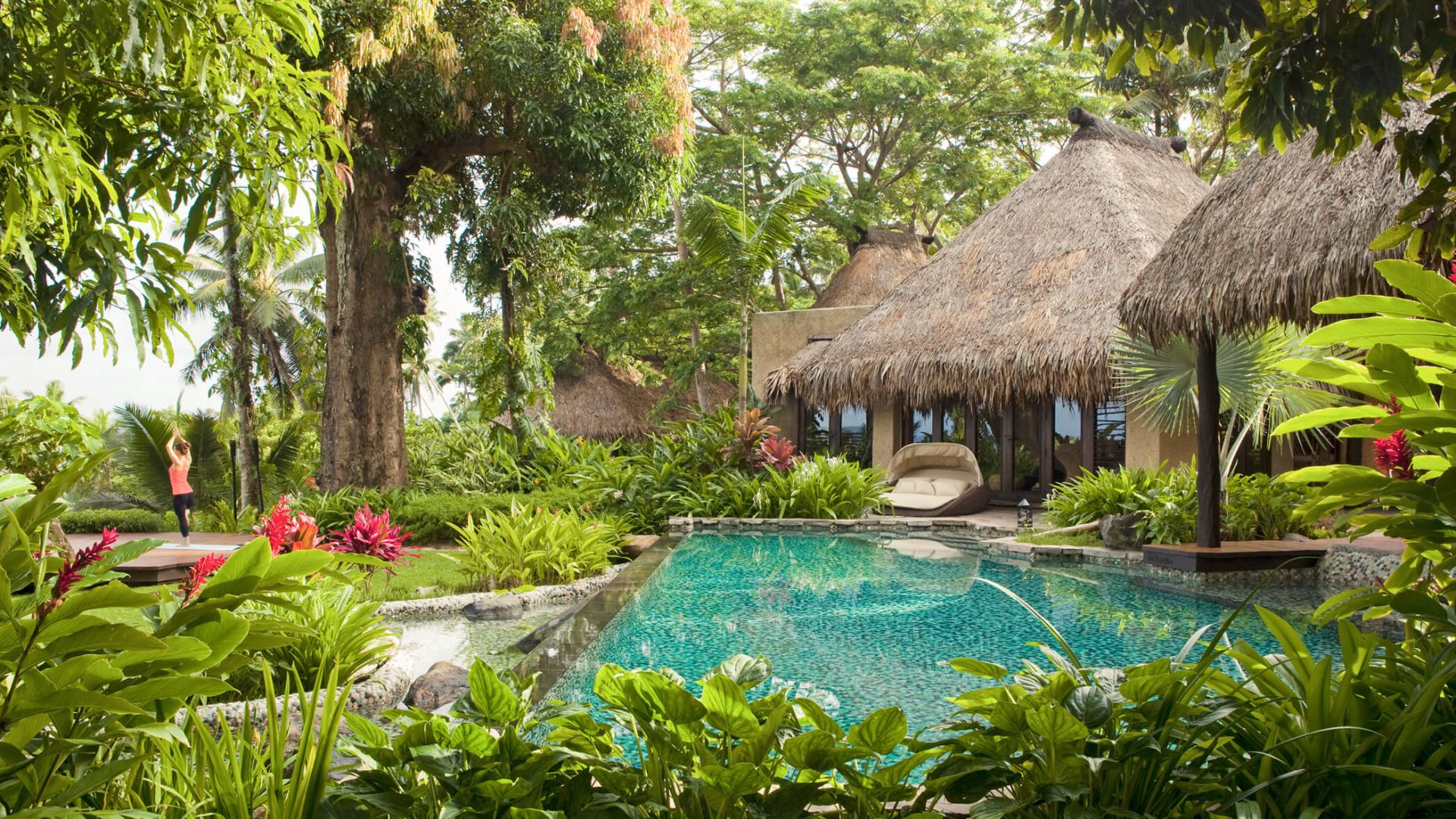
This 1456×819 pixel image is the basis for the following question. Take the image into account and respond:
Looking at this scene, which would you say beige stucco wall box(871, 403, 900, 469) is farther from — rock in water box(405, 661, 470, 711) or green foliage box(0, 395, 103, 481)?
rock in water box(405, 661, 470, 711)

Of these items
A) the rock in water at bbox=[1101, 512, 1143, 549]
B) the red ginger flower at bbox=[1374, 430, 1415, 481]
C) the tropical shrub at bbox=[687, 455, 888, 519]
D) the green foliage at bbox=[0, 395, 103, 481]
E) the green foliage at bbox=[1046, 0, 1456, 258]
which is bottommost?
the rock in water at bbox=[1101, 512, 1143, 549]

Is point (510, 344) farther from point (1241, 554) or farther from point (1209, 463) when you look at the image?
point (1241, 554)

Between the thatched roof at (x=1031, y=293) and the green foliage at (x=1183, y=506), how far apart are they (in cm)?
239

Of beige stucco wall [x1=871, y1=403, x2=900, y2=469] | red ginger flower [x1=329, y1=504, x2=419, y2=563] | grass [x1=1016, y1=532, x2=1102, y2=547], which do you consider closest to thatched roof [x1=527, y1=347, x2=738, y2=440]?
beige stucco wall [x1=871, y1=403, x2=900, y2=469]

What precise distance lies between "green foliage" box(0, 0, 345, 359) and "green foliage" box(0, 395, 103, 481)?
4.24 meters

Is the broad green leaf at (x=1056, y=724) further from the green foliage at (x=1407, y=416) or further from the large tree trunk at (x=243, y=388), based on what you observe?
the large tree trunk at (x=243, y=388)

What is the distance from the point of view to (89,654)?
117 cm

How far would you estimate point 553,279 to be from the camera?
12.1 metres

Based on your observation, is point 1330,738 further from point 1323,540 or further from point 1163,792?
point 1323,540

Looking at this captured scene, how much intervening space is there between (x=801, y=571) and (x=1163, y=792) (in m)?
5.94

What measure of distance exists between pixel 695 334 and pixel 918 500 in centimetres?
941

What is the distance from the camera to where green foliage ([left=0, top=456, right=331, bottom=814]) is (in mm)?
1059

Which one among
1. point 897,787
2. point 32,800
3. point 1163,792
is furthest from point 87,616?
point 1163,792

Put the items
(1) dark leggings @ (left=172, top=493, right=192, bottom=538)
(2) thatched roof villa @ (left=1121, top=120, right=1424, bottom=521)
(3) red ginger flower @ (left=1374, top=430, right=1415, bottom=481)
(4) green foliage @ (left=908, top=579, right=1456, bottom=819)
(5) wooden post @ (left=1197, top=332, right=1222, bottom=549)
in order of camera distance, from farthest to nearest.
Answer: (1) dark leggings @ (left=172, top=493, right=192, bottom=538)
(5) wooden post @ (left=1197, top=332, right=1222, bottom=549)
(2) thatched roof villa @ (left=1121, top=120, right=1424, bottom=521)
(3) red ginger flower @ (left=1374, top=430, right=1415, bottom=481)
(4) green foliage @ (left=908, top=579, right=1456, bottom=819)
